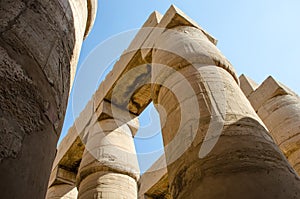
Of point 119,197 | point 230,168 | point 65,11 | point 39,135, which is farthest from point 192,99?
point 119,197

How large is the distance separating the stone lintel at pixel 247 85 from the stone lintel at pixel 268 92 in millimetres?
436

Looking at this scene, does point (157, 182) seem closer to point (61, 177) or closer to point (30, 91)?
point (61, 177)

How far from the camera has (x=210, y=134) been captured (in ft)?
11.4

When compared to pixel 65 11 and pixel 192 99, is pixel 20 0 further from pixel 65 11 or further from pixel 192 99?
pixel 192 99

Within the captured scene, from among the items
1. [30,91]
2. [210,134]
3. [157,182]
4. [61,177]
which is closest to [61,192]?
[61,177]

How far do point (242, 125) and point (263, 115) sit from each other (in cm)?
513

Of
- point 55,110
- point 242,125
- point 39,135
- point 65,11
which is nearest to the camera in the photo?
point 39,135

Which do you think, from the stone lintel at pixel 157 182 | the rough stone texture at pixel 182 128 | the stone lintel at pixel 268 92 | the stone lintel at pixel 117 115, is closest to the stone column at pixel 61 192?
the rough stone texture at pixel 182 128

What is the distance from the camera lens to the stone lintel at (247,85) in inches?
368

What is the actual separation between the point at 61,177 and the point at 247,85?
6.31m

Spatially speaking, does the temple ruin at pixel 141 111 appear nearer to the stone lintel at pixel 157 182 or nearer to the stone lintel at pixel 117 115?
the stone lintel at pixel 117 115

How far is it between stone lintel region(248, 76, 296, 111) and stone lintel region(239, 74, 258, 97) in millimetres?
436

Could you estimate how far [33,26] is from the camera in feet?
7.32

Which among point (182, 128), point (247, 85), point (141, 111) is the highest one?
point (247, 85)
